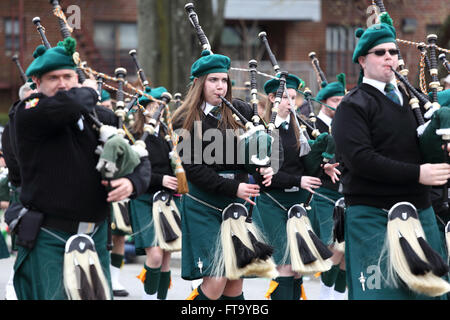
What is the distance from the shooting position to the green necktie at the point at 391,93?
476 centimetres

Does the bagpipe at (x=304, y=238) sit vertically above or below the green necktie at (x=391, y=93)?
below

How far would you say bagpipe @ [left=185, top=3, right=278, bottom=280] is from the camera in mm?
5410

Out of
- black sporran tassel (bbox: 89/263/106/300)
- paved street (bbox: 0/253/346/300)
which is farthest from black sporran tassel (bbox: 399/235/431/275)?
paved street (bbox: 0/253/346/300)

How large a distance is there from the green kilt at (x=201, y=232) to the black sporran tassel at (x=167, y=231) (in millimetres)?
1438

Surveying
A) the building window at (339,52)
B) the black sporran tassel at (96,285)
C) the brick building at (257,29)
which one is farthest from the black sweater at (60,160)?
the building window at (339,52)

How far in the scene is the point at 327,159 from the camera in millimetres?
6312

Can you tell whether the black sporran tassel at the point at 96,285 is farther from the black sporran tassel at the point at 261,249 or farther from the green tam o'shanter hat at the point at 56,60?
the black sporran tassel at the point at 261,249

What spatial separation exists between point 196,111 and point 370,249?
5.75 feet

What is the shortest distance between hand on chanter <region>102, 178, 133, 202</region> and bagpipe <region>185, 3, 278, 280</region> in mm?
1447

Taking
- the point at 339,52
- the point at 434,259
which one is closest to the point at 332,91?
the point at 434,259

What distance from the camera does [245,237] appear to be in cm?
560

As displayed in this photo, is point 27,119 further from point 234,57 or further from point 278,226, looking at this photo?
point 234,57

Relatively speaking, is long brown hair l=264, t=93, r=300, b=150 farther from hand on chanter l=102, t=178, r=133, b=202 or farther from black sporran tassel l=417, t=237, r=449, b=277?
hand on chanter l=102, t=178, r=133, b=202
